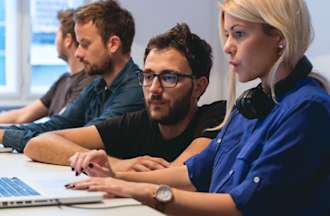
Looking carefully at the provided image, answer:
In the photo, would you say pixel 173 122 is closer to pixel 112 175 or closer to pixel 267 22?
pixel 112 175

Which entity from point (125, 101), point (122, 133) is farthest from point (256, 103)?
point (125, 101)

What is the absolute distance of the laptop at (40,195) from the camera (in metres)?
1.57

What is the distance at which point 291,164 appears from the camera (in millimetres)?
1513

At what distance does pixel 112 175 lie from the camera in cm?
193

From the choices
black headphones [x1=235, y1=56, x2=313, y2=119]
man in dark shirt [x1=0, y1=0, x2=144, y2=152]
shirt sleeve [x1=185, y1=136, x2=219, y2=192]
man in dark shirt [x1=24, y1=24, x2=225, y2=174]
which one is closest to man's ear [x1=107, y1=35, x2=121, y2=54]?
man in dark shirt [x1=0, y1=0, x2=144, y2=152]

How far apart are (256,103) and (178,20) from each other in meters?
3.07

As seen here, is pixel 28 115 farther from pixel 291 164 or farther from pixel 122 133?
pixel 291 164

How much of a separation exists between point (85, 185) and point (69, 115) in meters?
1.48

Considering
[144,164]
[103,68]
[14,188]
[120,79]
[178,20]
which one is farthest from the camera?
[178,20]

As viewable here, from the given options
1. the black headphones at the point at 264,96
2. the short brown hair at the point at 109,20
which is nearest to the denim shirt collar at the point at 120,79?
the short brown hair at the point at 109,20

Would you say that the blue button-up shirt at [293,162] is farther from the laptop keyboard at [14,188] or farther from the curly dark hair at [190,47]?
the curly dark hair at [190,47]

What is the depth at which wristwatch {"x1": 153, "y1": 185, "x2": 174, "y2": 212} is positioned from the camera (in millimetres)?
1655

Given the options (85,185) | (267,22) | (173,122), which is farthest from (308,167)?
(173,122)

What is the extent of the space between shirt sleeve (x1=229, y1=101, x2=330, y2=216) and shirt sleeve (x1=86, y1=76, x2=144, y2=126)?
1243 mm
